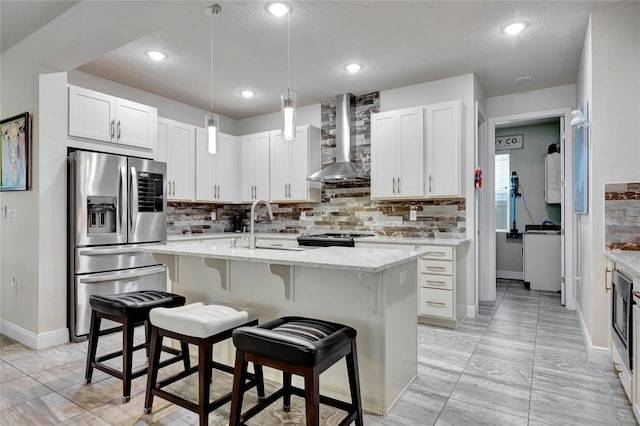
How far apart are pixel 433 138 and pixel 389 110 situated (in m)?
0.81

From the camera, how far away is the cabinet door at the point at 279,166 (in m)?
5.07

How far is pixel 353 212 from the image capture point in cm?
490

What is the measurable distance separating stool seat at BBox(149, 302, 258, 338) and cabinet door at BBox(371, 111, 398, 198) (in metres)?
2.63

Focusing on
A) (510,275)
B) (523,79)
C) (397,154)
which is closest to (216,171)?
(397,154)

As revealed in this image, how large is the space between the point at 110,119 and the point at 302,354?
328 centimetres

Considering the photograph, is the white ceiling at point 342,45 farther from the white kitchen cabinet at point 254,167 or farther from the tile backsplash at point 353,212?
the white kitchen cabinet at point 254,167

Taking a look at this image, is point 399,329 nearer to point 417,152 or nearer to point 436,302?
point 436,302

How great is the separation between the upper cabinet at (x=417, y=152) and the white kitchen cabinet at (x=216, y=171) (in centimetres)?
224

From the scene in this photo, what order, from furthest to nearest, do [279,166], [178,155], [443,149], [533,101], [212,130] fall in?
[279,166], [178,155], [533,101], [443,149], [212,130]

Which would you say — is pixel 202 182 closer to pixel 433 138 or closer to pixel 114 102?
Result: pixel 114 102

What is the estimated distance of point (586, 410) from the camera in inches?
82.7

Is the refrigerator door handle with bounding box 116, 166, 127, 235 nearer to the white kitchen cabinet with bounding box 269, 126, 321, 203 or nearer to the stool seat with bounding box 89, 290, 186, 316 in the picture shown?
the stool seat with bounding box 89, 290, 186, 316

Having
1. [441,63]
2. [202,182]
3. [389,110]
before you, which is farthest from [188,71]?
[441,63]

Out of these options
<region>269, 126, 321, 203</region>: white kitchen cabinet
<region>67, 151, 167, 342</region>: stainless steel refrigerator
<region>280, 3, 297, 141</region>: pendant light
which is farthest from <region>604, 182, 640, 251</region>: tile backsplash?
<region>67, 151, 167, 342</region>: stainless steel refrigerator
